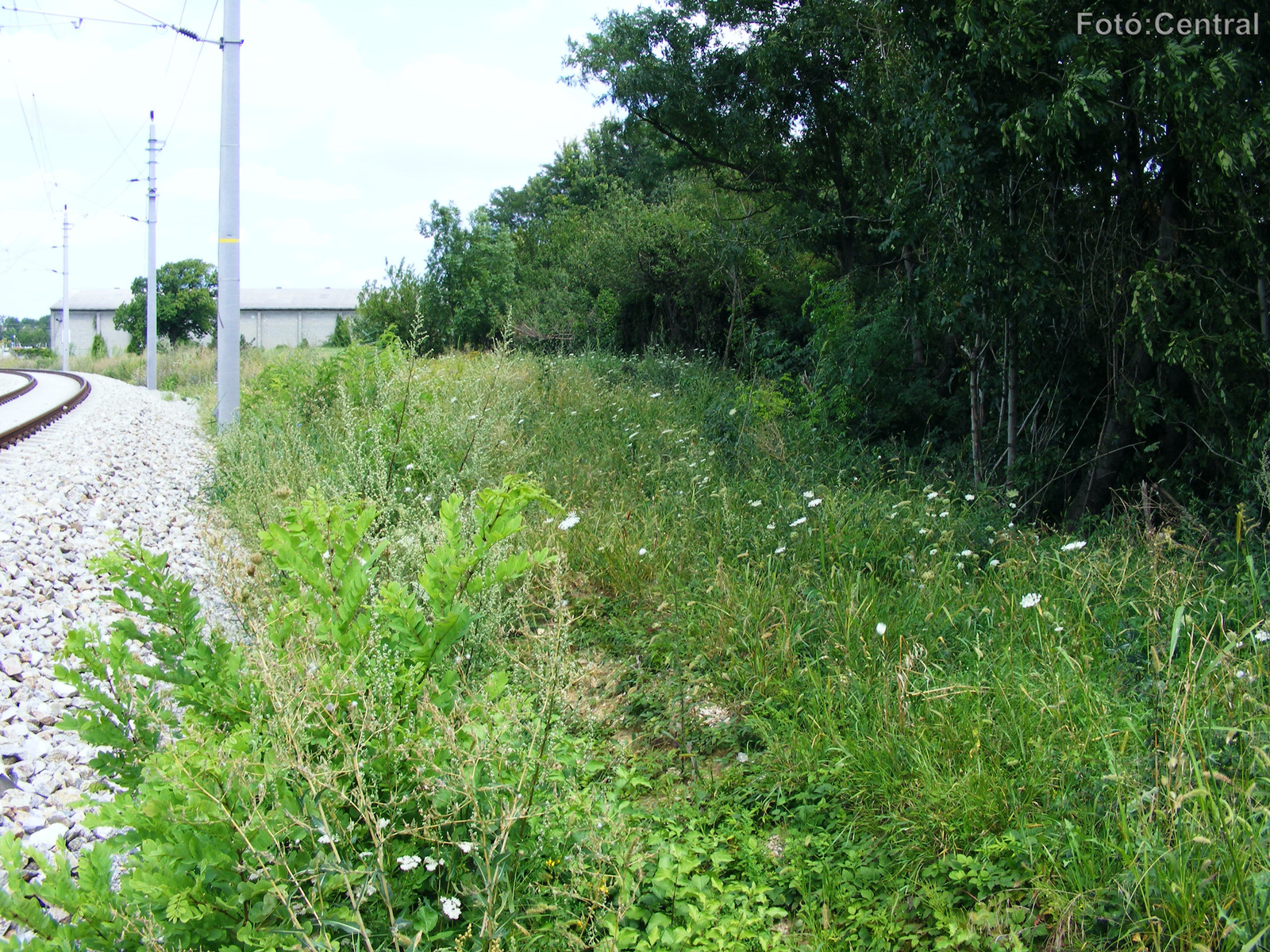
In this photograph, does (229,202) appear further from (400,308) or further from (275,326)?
(275,326)

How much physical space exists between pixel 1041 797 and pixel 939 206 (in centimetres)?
553

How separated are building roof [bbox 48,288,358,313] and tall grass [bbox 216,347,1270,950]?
61443 mm

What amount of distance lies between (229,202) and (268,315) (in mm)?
59582

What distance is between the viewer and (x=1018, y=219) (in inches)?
264

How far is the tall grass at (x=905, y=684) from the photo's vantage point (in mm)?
2197

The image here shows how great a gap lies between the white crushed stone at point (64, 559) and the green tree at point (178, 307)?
36224 mm

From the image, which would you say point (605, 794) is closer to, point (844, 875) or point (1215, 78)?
point (844, 875)

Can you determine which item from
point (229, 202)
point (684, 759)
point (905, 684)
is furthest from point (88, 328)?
point (905, 684)

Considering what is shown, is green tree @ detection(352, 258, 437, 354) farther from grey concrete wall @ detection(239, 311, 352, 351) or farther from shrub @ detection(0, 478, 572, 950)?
grey concrete wall @ detection(239, 311, 352, 351)

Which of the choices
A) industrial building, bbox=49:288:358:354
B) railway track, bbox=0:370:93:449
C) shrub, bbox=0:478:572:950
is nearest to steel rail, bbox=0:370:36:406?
railway track, bbox=0:370:93:449

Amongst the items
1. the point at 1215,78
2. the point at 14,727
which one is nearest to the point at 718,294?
the point at 1215,78

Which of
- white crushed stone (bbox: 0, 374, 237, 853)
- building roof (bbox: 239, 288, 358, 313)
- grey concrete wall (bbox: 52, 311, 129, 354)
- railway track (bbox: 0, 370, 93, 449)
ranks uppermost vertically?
building roof (bbox: 239, 288, 358, 313)

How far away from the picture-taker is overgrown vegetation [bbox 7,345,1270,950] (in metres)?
1.92

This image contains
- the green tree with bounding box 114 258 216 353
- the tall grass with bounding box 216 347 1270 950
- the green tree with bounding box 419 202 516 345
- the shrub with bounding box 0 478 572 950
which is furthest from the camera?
the green tree with bounding box 114 258 216 353
